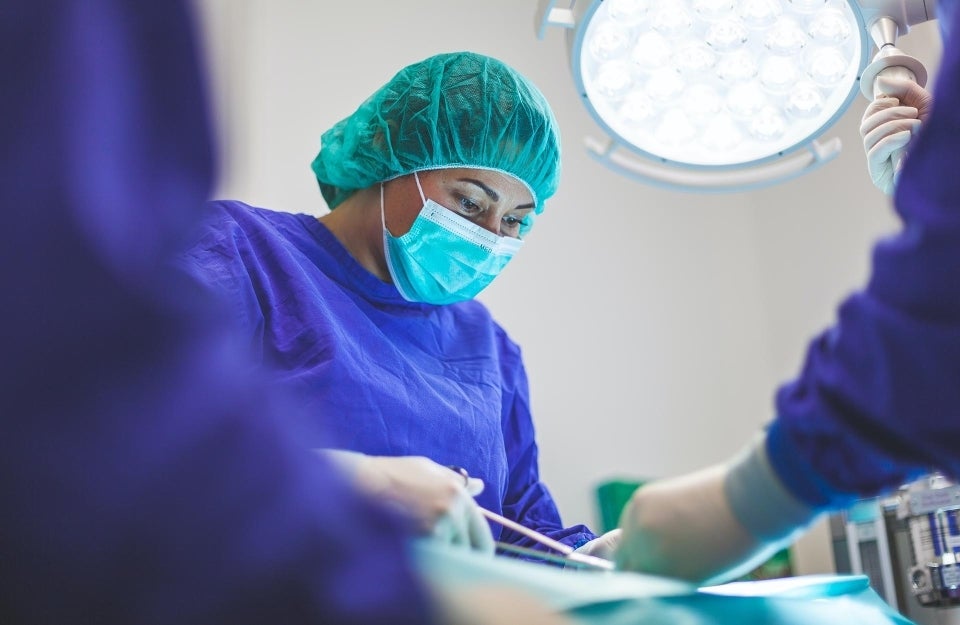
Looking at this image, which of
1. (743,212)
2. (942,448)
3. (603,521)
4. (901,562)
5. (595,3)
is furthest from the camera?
(743,212)

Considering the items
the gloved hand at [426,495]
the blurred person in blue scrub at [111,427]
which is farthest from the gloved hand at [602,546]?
the blurred person in blue scrub at [111,427]

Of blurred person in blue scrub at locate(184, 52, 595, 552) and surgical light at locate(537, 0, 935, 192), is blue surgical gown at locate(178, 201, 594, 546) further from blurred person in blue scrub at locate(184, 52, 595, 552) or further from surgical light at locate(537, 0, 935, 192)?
surgical light at locate(537, 0, 935, 192)

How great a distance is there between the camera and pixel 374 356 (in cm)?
147

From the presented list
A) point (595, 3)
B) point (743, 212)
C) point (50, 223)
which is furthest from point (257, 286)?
point (743, 212)

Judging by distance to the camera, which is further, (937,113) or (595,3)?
(595,3)

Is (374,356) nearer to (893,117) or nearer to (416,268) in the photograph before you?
(416,268)

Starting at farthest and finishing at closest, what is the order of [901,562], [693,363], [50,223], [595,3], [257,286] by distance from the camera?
[693,363]
[901,562]
[257,286]
[595,3]
[50,223]

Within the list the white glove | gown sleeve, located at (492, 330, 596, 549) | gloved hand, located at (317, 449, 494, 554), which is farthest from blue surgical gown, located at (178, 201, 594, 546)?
the white glove

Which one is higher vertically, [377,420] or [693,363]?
[377,420]

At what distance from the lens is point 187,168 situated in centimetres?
60

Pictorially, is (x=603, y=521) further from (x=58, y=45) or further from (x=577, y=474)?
(x=58, y=45)

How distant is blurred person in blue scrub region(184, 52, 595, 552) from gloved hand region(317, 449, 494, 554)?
1.31 feet

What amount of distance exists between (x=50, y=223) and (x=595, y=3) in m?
0.94

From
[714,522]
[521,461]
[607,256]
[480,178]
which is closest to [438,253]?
[480,178]
